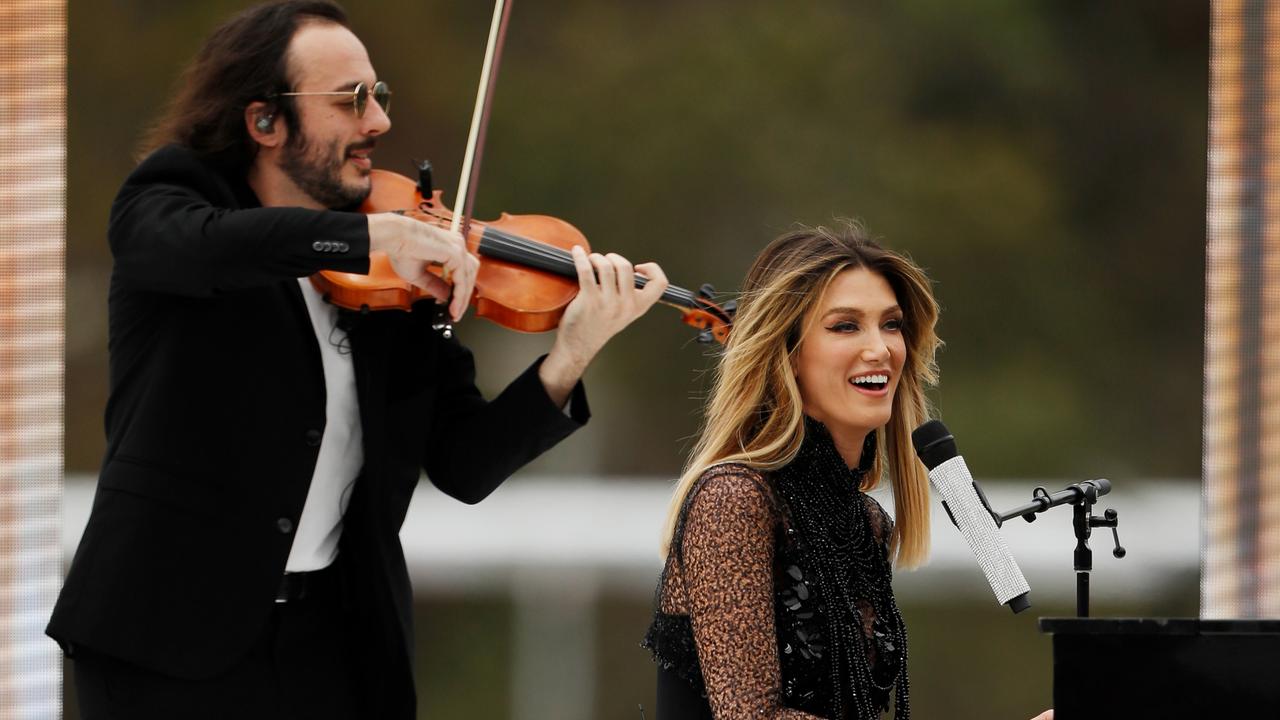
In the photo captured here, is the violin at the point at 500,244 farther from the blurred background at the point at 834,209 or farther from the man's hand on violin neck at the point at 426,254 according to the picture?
A: the blurred background at the point at 834,209

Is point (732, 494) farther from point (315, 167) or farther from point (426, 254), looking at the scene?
point (315, 167)

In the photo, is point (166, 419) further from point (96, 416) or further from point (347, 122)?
point (96, 416)

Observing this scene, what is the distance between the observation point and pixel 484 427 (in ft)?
6.80

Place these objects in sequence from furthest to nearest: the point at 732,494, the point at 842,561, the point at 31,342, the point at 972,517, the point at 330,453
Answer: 1. the point at 31,342
2. the point at 330,453
3. the point at 842,561
4. the point at 732,494
5. the point at 972,517

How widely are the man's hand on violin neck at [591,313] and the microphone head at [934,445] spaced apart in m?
0.69

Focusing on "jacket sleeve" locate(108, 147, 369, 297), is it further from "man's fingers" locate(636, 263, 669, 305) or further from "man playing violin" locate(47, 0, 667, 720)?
"man's fingers" locate(636, 263, 669, 305)

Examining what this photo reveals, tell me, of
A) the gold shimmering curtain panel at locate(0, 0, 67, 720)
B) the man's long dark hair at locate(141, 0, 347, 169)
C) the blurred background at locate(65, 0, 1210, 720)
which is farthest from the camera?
the blurred background at locate(65, 0, 1210, 720)

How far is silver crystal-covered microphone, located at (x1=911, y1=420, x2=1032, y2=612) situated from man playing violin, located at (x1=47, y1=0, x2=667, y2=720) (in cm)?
73

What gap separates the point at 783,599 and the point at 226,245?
0.84 meters

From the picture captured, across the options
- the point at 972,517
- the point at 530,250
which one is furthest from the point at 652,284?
the point at 972,517

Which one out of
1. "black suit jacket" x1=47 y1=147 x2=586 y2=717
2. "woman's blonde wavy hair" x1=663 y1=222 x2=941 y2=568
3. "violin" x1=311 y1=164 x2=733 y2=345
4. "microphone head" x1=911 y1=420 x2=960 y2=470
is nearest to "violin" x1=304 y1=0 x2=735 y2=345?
"violin" x1=311 y1=164 x2=733 y2=345

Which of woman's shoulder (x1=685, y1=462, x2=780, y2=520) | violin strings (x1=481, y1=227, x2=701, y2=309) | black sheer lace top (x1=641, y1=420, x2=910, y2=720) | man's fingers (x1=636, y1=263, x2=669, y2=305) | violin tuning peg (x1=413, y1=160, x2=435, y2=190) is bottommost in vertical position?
black sheer lace top (x1=641, y1=420, x2=910, y2=720)

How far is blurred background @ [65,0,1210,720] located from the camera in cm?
359

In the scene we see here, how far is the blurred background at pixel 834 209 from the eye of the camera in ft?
11.8
